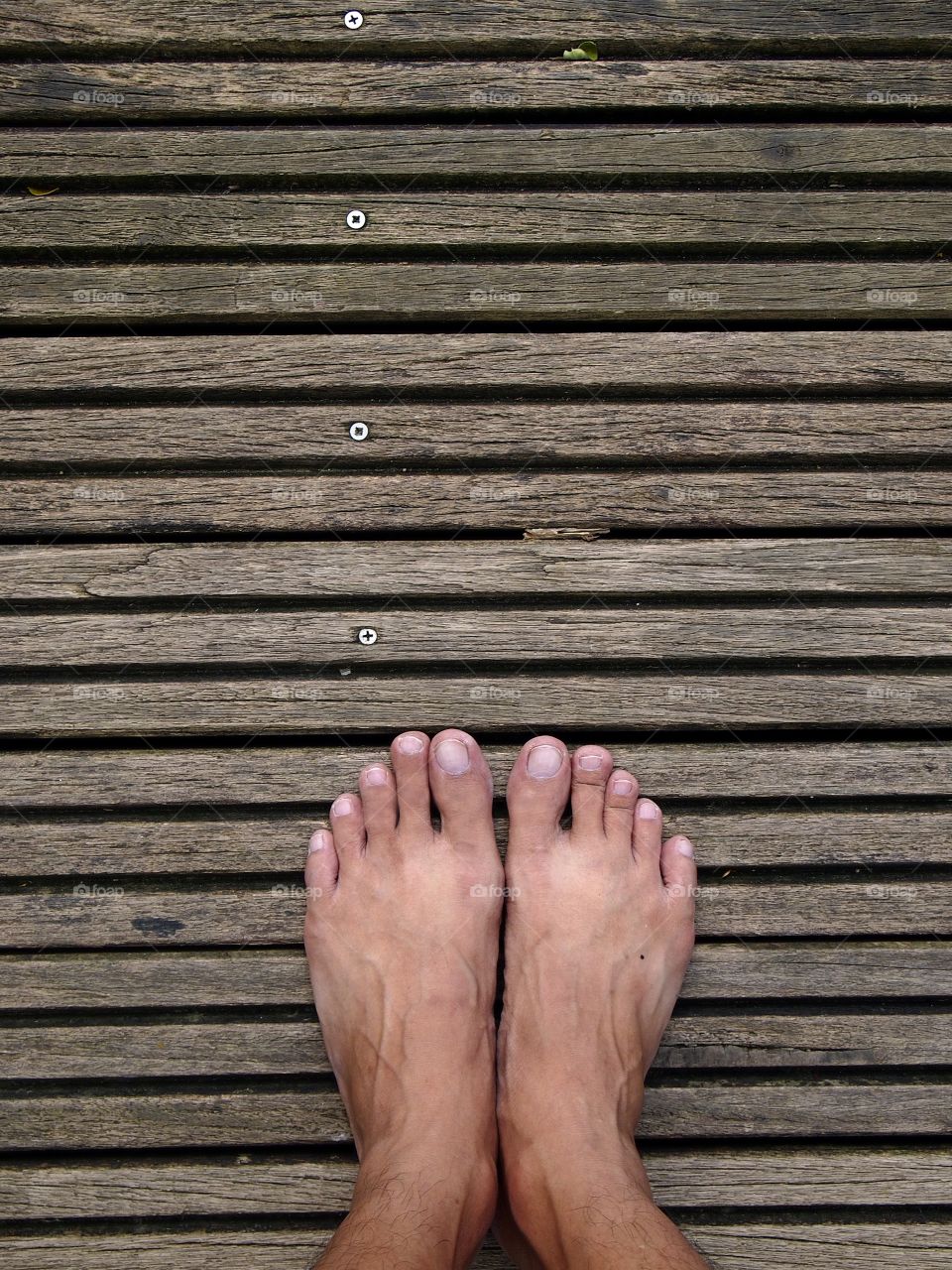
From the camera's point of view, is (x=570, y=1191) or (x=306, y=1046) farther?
(x=306, y=1046)

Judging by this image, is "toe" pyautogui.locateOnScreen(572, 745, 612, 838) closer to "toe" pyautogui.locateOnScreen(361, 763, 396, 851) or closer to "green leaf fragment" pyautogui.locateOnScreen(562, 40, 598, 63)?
"toe" pyautogui.locateOnScreen(361, 763, 396, 851)

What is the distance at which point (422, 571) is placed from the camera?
1.24 meters

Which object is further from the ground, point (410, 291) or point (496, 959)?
point (410, 291)

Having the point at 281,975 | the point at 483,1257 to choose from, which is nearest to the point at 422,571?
the point at 281,975

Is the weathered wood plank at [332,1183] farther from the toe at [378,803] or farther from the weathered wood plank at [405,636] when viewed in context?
the weathered wood plank at [405,636]

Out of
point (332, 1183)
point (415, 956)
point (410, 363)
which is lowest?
point (332, 1183)

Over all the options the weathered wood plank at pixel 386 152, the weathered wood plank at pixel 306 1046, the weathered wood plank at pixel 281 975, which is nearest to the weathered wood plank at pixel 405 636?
the weathered wood plank at pixel 281 975

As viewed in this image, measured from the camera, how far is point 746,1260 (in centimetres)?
122

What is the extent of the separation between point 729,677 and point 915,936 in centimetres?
47

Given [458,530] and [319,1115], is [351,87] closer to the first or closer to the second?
[458,530]

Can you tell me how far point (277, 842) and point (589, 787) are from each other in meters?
0.46

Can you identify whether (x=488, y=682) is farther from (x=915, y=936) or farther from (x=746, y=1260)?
(x=746, y=1260)

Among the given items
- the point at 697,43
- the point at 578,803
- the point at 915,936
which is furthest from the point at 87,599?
the point at 915,936

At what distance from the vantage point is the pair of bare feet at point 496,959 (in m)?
1.20
